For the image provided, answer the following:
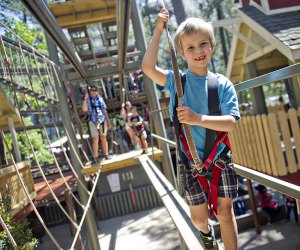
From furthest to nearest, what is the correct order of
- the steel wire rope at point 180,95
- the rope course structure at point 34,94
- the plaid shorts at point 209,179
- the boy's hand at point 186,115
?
the rope course structure at point 34,94 < the plaid shorts at point 209,179 < the boy's hand at point 186,115 < the steel wire rope at point 180,95

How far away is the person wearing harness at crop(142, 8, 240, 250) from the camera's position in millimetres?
1640

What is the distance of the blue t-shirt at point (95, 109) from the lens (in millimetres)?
6742

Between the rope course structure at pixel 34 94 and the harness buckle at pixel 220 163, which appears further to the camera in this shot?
the rope course structure at pixel 34 94

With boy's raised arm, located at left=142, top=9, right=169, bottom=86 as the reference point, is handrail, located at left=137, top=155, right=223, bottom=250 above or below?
below

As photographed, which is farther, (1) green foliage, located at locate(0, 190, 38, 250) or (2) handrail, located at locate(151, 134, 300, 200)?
(1) green foliage, located at locate(0, 190, 38, 250)

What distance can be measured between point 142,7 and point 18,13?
10.3m

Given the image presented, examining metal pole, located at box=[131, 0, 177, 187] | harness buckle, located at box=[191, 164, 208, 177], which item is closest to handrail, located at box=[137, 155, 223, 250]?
harness buckle, located at box=[191, 164, 208, 177]

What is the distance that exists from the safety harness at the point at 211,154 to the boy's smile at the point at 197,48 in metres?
0.11

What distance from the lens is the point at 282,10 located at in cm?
815

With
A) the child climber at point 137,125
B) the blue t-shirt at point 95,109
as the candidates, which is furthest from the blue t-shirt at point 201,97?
the child climber at point 137,125

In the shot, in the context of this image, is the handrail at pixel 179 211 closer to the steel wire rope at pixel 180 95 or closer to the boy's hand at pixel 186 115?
the steel wire rope at pixel 180 95

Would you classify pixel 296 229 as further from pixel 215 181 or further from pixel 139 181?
pixel 215 181

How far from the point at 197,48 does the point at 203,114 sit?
1.06 ft

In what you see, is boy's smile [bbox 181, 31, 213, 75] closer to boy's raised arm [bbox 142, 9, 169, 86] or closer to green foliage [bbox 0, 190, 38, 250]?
boy's raised arm [bbox 142, 9, 169, 86]
